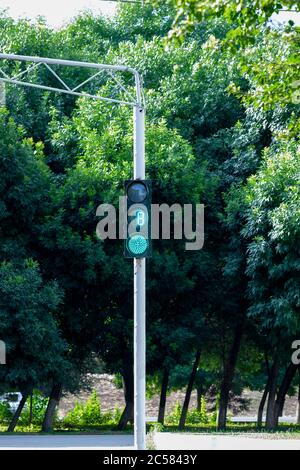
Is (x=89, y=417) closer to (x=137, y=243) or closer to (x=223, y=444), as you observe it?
(x=223, y=444)

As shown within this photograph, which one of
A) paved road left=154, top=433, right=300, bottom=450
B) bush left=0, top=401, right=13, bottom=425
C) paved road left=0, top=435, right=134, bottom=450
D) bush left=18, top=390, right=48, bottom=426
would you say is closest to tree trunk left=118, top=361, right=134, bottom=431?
paved road left=0, top=435, right=134, bottom=450

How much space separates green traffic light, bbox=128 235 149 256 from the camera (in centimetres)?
1396

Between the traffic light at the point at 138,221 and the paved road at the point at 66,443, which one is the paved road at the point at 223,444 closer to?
the traffic light at the point at 138,221

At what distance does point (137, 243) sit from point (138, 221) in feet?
1.02

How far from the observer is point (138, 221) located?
45.6 feet

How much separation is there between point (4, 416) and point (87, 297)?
13676 mm

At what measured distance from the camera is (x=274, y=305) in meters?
27.5

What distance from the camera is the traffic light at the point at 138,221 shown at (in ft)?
45.6

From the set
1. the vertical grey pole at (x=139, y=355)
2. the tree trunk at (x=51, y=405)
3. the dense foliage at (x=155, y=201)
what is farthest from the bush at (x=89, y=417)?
the vertical grey pole at (x=139, y=355)

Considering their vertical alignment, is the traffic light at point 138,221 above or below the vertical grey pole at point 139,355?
above

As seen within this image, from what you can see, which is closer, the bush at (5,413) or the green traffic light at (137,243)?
the green traffic light at (137,243)

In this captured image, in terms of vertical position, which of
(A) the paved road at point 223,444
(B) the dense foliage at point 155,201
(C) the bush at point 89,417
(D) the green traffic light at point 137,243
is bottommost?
(C) the bush at point 89,417

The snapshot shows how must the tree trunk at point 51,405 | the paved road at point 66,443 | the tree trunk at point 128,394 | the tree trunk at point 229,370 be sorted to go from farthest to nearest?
the tree trunk at point 229,370
the tree trunk at point 128,394
the tree trunk at point 51,405
the paved road at point 66,443

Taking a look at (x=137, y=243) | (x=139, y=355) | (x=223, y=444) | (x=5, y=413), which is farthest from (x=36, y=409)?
(x=137, y=243)
